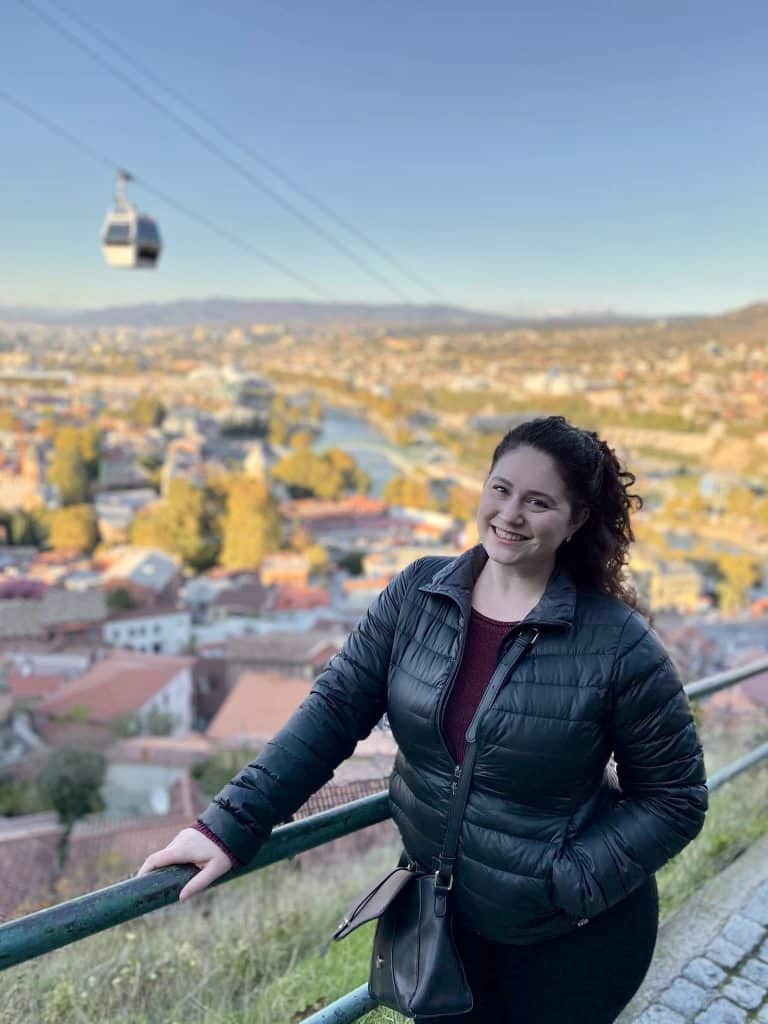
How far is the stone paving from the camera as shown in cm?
135

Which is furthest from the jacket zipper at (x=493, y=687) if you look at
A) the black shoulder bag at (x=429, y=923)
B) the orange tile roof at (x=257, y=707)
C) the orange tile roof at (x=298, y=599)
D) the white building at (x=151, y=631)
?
the orange tile roof at (x=298, y=599)

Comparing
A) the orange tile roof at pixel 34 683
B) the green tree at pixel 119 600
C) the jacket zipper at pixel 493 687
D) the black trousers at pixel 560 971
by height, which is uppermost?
the jacket zipper at pixel 493 687

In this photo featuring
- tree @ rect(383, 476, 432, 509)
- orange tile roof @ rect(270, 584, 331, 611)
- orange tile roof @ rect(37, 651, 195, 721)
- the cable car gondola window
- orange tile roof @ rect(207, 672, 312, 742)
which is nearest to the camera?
the cable car gondola window

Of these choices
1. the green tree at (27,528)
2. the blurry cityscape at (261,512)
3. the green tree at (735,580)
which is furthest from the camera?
the green tree at (27,528)

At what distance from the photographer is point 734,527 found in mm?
37875

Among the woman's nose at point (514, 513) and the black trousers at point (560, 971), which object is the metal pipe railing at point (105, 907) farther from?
the woman's nose at point (514, 513)

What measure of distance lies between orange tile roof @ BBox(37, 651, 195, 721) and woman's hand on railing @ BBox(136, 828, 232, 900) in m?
13.6

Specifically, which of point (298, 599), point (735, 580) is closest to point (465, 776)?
point (298, 599)

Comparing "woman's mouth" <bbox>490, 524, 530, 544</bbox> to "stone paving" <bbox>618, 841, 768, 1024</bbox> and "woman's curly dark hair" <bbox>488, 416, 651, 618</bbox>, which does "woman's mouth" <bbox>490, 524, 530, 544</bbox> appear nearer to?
"woman's curly dark hair" <bbox>488, 416, 651, 618</bbox>

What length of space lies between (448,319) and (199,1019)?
85.4m

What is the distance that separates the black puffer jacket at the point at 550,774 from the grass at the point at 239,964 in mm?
471

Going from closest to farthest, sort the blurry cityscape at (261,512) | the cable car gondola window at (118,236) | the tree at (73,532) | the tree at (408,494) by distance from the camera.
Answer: the cable car gondola window at (118,236) → the blurry cityscape at (261,512) → the tree at (73,532) → the tree at (408,494)

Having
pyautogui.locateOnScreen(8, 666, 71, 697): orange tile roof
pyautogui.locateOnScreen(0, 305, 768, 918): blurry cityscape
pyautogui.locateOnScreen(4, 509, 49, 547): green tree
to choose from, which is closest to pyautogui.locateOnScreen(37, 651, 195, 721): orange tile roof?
pyautogui.locateOnScreen(0, 305, 768, 918): blurry cityscape

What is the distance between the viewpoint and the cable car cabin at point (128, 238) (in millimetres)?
9219
